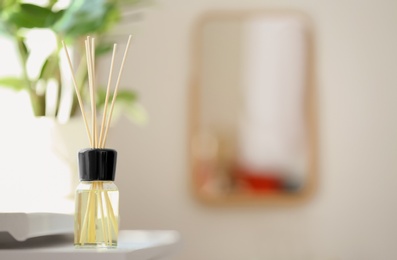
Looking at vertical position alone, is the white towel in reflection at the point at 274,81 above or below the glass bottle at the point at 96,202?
above

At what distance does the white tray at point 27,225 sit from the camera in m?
0.75

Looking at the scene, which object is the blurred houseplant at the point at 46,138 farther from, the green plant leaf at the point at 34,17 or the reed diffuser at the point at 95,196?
the reed diffuser at the point at 95,196

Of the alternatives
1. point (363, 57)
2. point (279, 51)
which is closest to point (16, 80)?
point (279, 51)

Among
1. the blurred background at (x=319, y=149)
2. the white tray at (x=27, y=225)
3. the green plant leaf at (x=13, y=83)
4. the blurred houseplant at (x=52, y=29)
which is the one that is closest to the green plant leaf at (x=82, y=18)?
the blurred houseplant at (x=52, y=29)

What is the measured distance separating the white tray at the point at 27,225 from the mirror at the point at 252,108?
1.70m

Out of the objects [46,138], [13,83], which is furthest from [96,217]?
[13,83]

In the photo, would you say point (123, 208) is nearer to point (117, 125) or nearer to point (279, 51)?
point (117, 125)

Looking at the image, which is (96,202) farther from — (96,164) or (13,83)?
(13,83)

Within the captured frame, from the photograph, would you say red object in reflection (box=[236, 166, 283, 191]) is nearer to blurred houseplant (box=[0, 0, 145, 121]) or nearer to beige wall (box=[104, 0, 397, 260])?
beige wall (box=[104, 0, 397, 260])

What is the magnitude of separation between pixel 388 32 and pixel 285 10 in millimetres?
378

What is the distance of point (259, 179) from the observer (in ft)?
8.55

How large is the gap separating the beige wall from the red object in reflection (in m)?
0.08

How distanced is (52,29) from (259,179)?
1449 millimetres

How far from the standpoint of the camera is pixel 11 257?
725mm
